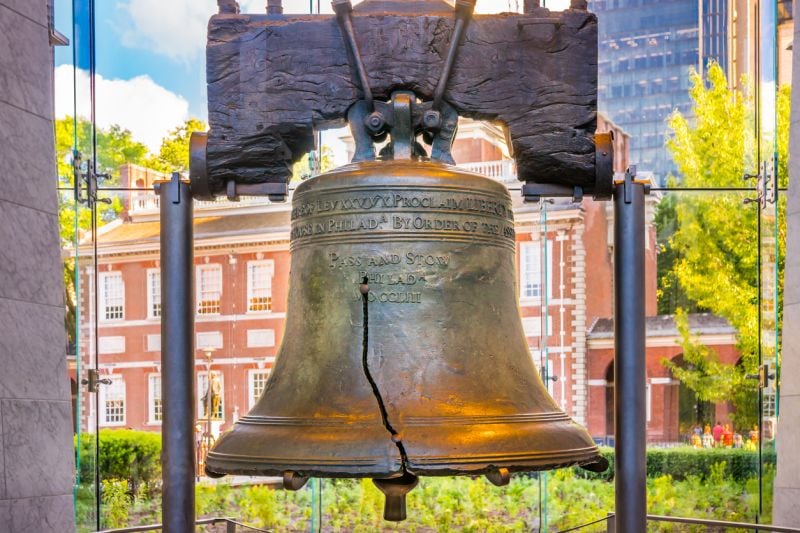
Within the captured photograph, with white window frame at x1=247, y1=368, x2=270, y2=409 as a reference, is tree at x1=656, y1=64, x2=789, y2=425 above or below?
above

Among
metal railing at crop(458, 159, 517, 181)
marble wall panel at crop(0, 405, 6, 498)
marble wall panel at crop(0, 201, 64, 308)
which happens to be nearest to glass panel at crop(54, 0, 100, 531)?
metal railing at crop(458, 159, 517, 181)

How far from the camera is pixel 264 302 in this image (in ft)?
29.3

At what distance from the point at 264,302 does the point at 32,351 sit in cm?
442

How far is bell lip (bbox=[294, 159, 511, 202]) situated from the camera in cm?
295

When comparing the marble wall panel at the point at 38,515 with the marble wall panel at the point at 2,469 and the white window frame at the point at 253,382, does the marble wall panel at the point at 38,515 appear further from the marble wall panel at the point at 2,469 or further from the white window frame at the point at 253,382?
the white window frame at the point at 253,382

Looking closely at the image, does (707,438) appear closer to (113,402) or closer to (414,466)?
(113,402)

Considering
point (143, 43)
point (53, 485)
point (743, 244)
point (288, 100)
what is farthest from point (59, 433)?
point (743, 244)

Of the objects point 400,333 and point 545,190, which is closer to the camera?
point 400,333

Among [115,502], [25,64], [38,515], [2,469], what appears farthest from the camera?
[115,502]

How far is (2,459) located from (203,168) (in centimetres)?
175

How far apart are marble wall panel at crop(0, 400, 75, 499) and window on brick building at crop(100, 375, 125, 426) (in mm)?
3732

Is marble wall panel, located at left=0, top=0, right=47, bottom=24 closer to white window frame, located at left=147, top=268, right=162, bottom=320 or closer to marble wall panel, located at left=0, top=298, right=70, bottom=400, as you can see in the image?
marble wall panel, located at left=0, top=298, right=70, bottom=400

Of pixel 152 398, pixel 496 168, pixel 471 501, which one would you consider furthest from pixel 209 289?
pixel 471 501

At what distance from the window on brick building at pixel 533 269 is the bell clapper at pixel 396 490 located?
573 centimetres
